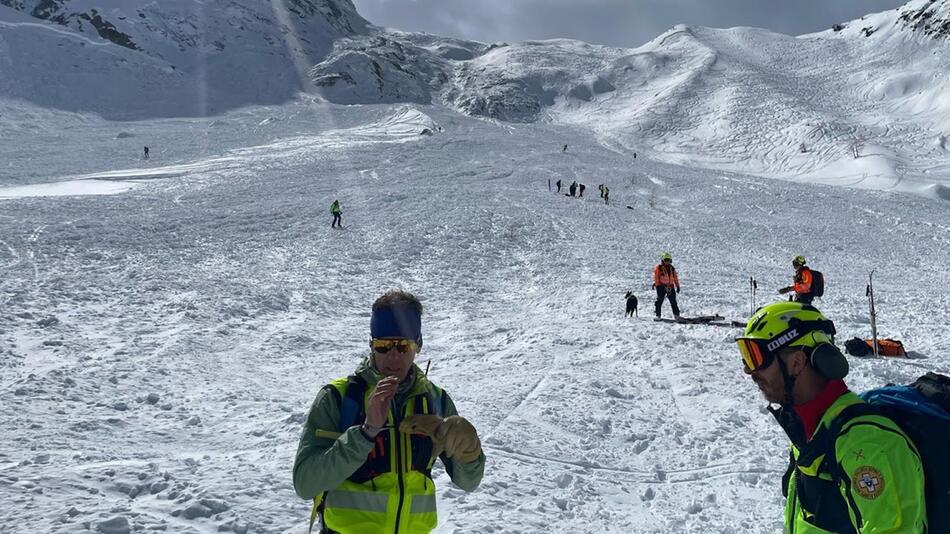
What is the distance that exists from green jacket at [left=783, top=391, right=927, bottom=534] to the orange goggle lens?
1.14 ft

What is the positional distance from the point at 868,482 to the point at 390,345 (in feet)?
6.50

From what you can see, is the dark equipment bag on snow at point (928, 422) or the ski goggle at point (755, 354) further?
the ski goggle at point (755, 354)

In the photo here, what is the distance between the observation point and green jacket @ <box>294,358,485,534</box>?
108 inches

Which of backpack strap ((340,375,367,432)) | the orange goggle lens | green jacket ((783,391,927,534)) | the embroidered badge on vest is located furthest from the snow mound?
the embroidered badge on vest

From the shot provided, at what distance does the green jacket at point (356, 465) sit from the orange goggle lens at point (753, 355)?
4.36 feet

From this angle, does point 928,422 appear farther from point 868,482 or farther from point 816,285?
point 816,285

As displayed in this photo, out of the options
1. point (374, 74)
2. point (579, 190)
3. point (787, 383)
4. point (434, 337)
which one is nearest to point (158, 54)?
point (374, 74)

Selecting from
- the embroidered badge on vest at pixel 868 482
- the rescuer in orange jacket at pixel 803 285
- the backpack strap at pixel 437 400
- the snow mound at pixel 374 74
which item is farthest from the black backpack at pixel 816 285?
the snow mound at pixel 374 74

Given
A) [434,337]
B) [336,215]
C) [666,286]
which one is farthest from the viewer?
[336,215]

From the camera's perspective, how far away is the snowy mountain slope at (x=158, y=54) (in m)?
80.1

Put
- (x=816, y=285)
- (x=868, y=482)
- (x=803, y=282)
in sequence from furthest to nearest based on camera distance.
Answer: (x=803, y=282) < (x=816, y=285) < (x=868, y=482)

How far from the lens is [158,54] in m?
102

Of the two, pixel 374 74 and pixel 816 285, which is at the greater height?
pixel 374 74

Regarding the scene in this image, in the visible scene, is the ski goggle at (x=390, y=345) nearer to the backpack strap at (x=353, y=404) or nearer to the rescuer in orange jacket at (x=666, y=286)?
the backpack strap at (x=353, y=404)
